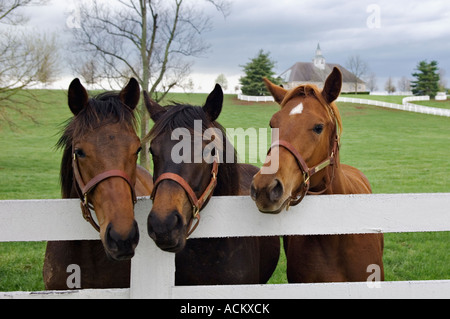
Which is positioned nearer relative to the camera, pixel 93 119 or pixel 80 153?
pixel 80 153

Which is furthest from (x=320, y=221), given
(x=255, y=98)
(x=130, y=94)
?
(x=255, y=98)

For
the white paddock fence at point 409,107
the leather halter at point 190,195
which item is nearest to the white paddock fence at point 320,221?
the leather halter at point 190,195

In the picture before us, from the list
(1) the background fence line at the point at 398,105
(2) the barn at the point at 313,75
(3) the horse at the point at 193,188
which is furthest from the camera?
(2) the barn at the point at 313,75

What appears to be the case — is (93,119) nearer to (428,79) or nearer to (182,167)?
(182,167)

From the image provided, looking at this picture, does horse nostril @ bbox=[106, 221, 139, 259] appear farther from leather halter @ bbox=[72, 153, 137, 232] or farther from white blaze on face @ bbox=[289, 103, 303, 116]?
white blaze on face @ bbox=[289, 103, 303, 116]

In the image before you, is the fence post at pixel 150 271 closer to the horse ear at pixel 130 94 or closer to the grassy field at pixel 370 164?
the horse ear at pixel 130 94

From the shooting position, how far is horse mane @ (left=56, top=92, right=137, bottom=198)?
281 centimetres

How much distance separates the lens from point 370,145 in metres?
A: 29.6

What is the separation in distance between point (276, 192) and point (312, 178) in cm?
57

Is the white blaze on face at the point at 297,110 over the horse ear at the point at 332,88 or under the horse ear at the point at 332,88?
under

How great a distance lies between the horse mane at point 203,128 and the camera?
291 centimetres

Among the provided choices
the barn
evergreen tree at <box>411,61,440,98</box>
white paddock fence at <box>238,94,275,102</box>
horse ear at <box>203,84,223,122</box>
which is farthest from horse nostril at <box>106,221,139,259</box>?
the barn

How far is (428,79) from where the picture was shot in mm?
69000

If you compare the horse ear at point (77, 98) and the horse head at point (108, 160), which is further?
the horse ear at point (77, 98)
